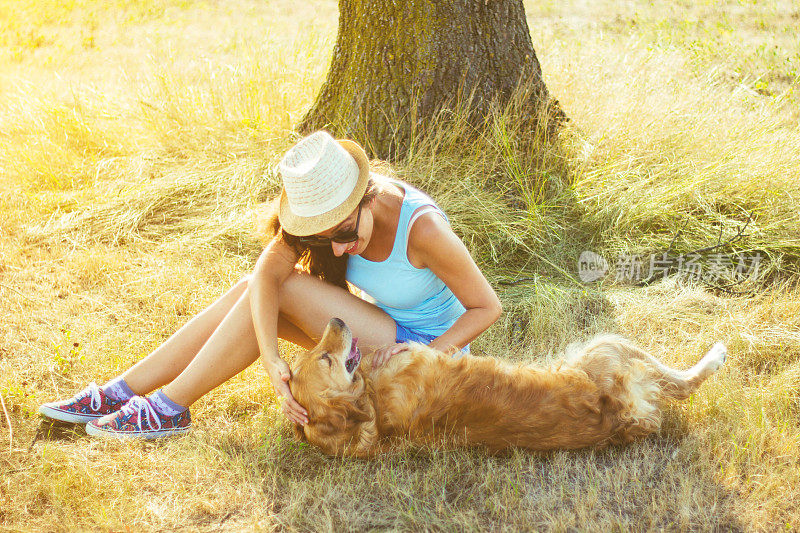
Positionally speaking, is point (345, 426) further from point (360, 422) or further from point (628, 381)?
point (628, 381)

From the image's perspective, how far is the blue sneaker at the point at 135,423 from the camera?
274 cm

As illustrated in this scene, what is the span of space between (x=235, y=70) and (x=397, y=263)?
11.2 ft

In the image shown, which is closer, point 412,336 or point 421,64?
point 412,336

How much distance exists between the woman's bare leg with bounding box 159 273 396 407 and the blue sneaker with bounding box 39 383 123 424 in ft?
1.00

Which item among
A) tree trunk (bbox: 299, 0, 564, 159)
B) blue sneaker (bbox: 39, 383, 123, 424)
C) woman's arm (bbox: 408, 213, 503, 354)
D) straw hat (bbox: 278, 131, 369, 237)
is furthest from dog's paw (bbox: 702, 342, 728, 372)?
blue sneaker (bbox: 39, 383, 123, 424)

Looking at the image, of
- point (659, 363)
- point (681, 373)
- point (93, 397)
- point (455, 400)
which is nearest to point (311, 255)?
point (455, 400)

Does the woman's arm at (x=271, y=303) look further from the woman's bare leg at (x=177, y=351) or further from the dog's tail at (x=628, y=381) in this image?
the dog's tail at (x=628, y=381)

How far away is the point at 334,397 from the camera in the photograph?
238 cm

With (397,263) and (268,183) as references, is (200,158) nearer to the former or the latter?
(268,183)

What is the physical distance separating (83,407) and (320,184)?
1.53m

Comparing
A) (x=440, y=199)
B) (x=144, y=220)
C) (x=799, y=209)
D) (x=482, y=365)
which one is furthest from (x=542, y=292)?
(x=144, y=220)

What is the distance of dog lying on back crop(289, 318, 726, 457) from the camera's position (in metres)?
2.40

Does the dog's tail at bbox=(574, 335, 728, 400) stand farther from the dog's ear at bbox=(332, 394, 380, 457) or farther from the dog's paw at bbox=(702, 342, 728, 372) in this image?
the dog's ear at bbox=(332, 394, 380, 457)

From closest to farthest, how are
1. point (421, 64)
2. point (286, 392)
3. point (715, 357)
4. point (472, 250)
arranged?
point (286, 392) → point (715, 357) → point (472, 250) → point (421, 64)
